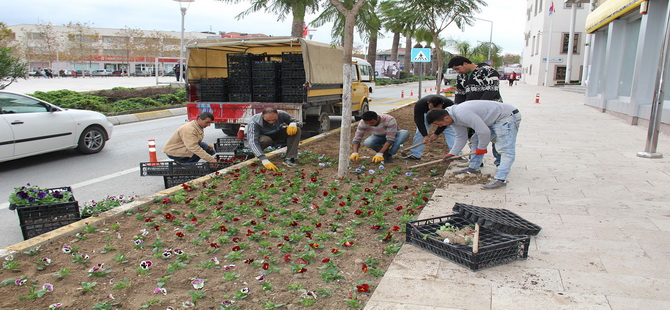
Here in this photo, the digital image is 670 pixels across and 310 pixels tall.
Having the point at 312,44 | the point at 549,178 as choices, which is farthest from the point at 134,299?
the point at 312,44

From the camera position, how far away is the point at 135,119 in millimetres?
15156

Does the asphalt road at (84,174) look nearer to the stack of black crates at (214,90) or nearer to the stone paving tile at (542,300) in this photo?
the stack of black crates at (214,90)

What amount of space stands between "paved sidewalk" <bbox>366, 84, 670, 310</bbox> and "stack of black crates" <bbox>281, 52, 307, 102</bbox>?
15.0 feet

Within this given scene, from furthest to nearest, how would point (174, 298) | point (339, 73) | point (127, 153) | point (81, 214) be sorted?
point (339, 73) < point (127, 153) < point (81, 214) < point (174, 298)

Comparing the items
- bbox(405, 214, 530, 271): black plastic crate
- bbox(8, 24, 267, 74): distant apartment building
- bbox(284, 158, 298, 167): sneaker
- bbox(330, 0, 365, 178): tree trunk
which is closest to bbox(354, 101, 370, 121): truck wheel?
bbox(284, 158, 298, 167): sneaker

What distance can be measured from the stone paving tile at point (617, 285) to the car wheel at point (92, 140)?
28.1 ft

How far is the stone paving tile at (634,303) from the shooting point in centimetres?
306

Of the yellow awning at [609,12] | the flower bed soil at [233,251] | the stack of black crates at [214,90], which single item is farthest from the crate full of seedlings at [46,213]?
the yellow awning at [609,12]

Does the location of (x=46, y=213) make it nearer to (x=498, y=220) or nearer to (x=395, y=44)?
(x=498, y=220)

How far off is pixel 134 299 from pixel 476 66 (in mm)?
5893

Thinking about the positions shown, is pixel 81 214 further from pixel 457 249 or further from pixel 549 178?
pixel 549 178

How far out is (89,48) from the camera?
223ft

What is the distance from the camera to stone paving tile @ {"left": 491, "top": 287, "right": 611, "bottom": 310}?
308 centimetres

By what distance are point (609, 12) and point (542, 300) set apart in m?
16.9
